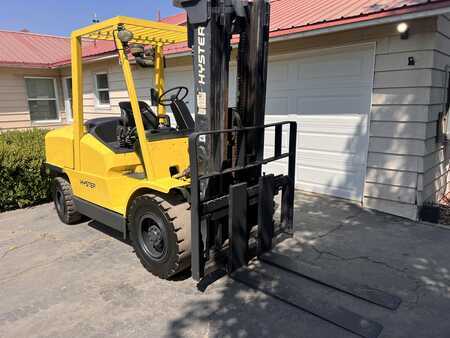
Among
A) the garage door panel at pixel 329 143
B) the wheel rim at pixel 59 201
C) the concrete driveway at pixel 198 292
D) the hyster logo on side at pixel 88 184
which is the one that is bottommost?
the concrete driveway at pixel 198 292

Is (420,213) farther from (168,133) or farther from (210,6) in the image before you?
(210,6)

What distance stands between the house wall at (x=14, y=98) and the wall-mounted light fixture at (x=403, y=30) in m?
12.0

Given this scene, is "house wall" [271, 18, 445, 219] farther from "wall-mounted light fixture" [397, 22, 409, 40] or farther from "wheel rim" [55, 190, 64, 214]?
"wheel rim" [55, 190, 64, 214]

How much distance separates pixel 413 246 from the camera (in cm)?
436

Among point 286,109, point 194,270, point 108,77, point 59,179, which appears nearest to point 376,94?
point 286,109

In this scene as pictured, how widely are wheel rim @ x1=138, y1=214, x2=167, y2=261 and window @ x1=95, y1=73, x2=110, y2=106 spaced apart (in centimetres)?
872

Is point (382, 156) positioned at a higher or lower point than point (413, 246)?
higher

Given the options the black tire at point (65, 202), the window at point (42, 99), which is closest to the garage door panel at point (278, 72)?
the black tire at point (65, 202)

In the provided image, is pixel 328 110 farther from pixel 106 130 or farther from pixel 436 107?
pixel 106 130

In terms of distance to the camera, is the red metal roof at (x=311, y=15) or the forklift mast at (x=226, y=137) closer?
the forklift mast at (x=226, y=137)

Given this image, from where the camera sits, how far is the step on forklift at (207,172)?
320 centimetres

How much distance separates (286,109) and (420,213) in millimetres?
2886

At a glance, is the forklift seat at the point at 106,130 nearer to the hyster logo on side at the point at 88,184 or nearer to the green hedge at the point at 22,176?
the hyster logo on side at the point at 88,184

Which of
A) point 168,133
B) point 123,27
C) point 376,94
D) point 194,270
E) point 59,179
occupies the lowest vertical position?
point 194,270
